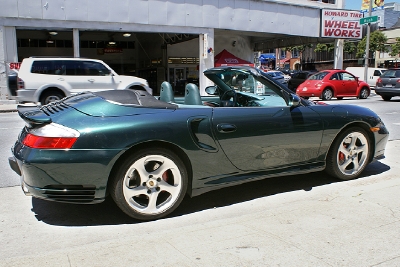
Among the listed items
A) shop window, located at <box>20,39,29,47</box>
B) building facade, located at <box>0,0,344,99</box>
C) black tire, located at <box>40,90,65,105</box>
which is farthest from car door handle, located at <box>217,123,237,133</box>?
shop window, located at <box>20,39,29,47</box>

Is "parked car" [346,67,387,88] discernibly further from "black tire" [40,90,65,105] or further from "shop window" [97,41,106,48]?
"black tire" [40,90,65,105]


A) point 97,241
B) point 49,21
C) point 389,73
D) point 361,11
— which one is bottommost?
point 97,241

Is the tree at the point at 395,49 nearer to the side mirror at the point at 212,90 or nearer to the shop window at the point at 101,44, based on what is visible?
the shop window at the point at 101,44

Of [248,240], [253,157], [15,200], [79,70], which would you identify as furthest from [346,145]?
[79,70]

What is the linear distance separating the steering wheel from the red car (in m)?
14.3

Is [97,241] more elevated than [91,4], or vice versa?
[91,4]

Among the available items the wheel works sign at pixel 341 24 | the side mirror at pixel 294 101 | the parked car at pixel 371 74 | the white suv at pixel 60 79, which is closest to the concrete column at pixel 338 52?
the wheel works sign at pixel 341 24

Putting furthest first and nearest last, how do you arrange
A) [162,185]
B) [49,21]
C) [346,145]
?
[49,21] → [346,145] → [162,185]

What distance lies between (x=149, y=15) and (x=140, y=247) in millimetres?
18166

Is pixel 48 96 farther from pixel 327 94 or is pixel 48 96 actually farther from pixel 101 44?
pixel 101 44

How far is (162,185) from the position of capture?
11.9ft

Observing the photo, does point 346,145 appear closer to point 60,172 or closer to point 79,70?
point 60,172

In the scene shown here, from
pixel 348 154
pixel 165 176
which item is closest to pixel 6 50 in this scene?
pixel 165 176

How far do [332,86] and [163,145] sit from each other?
55.4 feet
